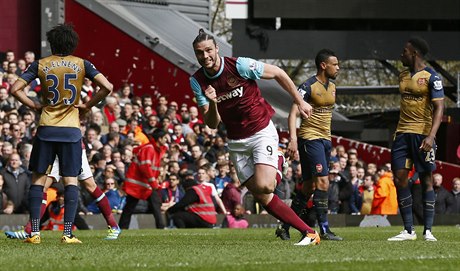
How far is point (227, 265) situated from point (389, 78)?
168ft

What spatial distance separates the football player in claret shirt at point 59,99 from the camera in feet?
46.1

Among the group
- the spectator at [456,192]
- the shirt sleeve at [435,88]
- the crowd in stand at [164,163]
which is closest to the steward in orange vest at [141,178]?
the crowd in stand at [164,163]

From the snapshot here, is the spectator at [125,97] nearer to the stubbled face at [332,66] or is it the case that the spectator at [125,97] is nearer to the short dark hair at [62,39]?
the stubbled face at [332,66]

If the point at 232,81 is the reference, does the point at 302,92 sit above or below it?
below

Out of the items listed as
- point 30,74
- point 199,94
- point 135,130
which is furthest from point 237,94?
point 135,130

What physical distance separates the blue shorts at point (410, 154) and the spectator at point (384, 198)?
36.7ft

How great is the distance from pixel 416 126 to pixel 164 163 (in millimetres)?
10102

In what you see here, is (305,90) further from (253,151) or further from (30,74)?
(30,74)

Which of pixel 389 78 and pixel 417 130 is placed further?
pixel 389 78

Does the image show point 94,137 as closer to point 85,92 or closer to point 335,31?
point 85,92

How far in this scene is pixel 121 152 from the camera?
82.2 feet

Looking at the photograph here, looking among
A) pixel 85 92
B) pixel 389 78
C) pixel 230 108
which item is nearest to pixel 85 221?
pixel 85 92

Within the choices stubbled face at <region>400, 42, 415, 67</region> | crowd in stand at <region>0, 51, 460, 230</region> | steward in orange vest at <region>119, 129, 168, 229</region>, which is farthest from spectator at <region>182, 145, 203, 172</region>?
stubbled face at <region>400, 42, 415, 67</region>

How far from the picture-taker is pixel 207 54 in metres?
12.8
